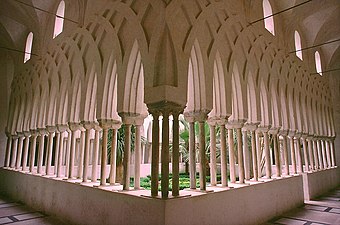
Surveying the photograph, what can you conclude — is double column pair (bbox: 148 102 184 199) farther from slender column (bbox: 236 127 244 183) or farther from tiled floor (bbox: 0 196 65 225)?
tiled floor (bbox: 0 196 65 225)

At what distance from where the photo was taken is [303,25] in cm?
1038

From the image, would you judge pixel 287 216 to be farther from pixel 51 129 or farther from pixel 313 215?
pixel 51 129

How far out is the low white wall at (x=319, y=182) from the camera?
27.0 feet

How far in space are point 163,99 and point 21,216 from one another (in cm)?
479

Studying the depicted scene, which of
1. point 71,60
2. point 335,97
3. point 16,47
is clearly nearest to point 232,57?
point 71,60

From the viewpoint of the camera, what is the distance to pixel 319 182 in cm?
927

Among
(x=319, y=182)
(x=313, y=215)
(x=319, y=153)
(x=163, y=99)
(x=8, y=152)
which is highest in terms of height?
(x=163, y=99)

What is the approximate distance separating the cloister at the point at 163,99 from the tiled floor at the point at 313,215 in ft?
0.92

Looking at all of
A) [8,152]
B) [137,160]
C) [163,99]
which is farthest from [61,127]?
[8,152]

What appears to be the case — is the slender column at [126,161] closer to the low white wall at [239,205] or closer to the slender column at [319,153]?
the low white wall at [239,205]

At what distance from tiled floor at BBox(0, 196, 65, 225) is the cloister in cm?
22

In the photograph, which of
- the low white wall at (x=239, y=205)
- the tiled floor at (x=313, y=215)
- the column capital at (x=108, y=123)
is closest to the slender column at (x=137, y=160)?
the column capital at (x=108, y=123)

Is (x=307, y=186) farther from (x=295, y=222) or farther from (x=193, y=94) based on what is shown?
(x=193, y=94)

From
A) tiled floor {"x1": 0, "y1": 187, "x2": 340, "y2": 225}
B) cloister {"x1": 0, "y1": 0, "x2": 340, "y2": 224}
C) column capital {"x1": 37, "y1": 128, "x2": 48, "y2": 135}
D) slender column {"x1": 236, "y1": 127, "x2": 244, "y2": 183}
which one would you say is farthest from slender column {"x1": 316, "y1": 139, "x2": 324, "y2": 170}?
column capital {"x1": 37, "y1": 128, "x2": 48, "y2": 135}
